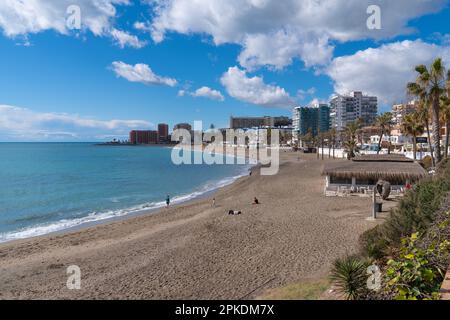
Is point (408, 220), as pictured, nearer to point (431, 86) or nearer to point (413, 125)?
point (431, 86)

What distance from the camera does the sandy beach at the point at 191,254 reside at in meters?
10.5

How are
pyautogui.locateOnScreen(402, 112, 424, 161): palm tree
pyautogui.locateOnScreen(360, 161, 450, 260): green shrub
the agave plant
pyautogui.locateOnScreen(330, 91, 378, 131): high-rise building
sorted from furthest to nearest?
pyautogui.locateOnScreen(330, 91, 378, 131): high-rise building
pyautogui.locateOnScreen(402, 112, 424, 161): palm tree
pyautogui.locateOnScreen(360, 161, 450, 260): green shrub
the agave plant

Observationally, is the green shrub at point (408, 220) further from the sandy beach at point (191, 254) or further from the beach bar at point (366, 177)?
the beach bar at point (366, 177)

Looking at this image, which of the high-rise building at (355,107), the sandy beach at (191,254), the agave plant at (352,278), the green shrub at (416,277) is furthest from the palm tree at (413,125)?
the high-rise building at (355,107)

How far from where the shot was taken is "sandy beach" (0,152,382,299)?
10.5 metres

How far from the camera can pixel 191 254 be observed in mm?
13719

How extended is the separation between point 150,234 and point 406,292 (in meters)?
15.0

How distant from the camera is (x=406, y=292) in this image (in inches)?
175

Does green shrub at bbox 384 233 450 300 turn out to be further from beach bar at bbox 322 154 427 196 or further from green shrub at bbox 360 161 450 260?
beach bar at bbox 322 154 427 196

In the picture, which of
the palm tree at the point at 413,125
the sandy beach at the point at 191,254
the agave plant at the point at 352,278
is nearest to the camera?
the agave plant at the point at 352,278

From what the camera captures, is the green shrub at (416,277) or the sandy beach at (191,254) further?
the sandy beach at (191,254)

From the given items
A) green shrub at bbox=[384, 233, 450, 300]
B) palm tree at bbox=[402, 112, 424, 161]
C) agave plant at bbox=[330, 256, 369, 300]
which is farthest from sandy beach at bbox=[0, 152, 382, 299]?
palm tree at bbox=[402, 112, 424, 161]
